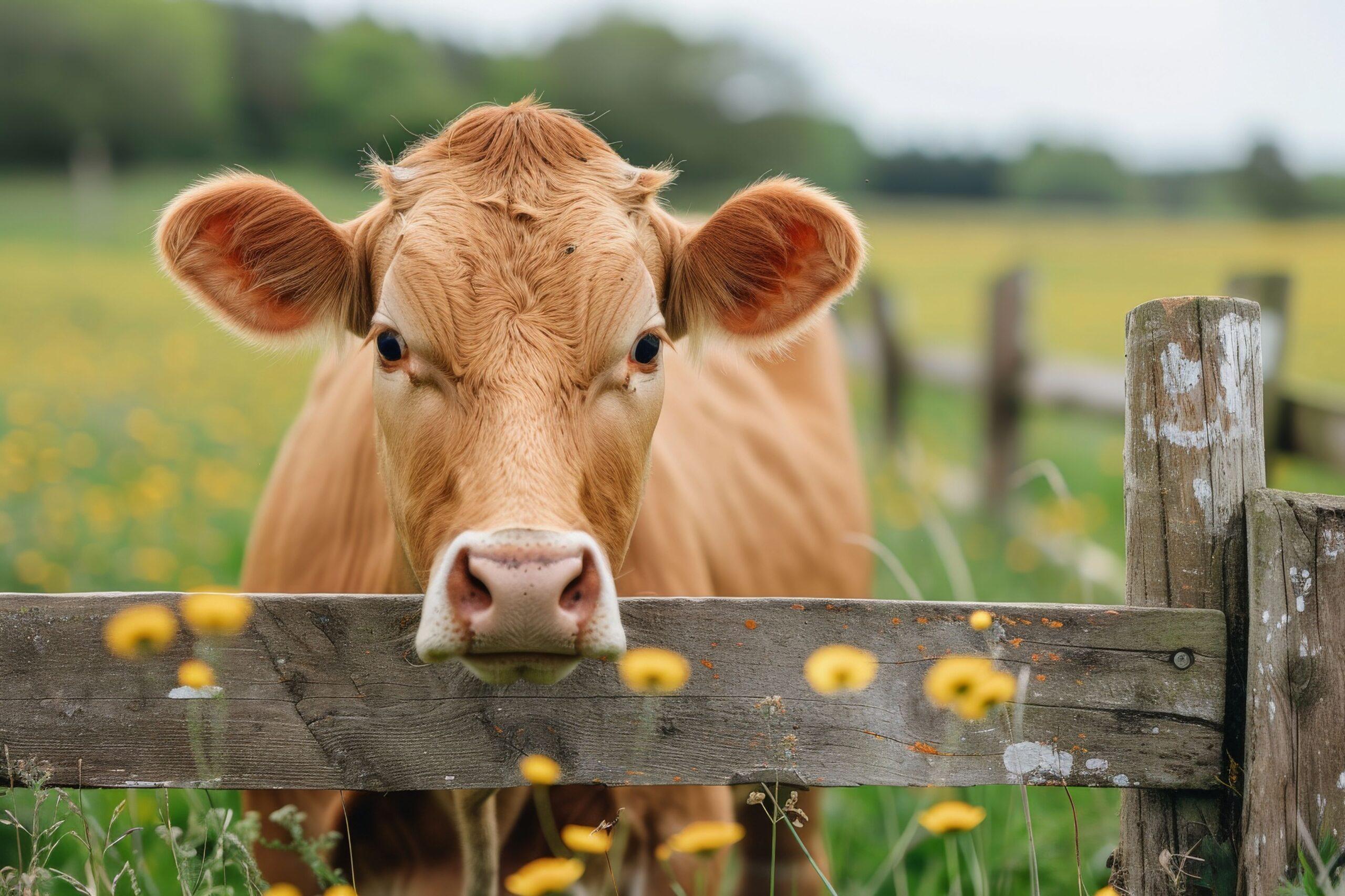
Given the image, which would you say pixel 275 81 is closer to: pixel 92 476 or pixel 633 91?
pixel 633 91

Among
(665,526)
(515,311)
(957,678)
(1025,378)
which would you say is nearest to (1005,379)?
(1025,378)

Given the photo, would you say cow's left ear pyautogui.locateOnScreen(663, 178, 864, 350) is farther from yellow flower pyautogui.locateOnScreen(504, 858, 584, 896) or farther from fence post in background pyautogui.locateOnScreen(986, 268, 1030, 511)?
fence post in background pyautogui.locateOnScreen(986, 268, 1030, 511)

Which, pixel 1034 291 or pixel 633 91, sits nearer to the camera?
pixel 1034 291

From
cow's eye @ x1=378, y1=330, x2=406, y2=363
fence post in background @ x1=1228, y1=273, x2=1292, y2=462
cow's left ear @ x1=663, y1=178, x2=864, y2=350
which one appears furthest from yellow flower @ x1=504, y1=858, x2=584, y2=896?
fence post in background @ x1=1228, y1=273, x2=1292, y2=462

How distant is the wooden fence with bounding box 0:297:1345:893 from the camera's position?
5.04 feet

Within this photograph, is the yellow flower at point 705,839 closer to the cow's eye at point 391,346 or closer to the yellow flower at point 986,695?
the yellow flower at point 986,695

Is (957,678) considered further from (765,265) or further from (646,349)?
Answer: (765,265)

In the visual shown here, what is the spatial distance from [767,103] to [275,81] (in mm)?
37910

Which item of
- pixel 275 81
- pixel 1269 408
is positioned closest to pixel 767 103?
pixel 275 81

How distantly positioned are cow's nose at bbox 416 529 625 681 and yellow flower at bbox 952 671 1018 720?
1.67 feet

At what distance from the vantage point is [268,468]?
7.36 meters

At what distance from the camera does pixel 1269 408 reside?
419cm

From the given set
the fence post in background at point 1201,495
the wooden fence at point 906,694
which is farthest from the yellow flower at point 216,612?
the fence post in background at point 1201,495

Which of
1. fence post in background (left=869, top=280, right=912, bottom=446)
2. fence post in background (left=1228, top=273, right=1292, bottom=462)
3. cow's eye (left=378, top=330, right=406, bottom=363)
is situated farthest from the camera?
fence post in background (left=869, top=280, right=912, bottom=446)
